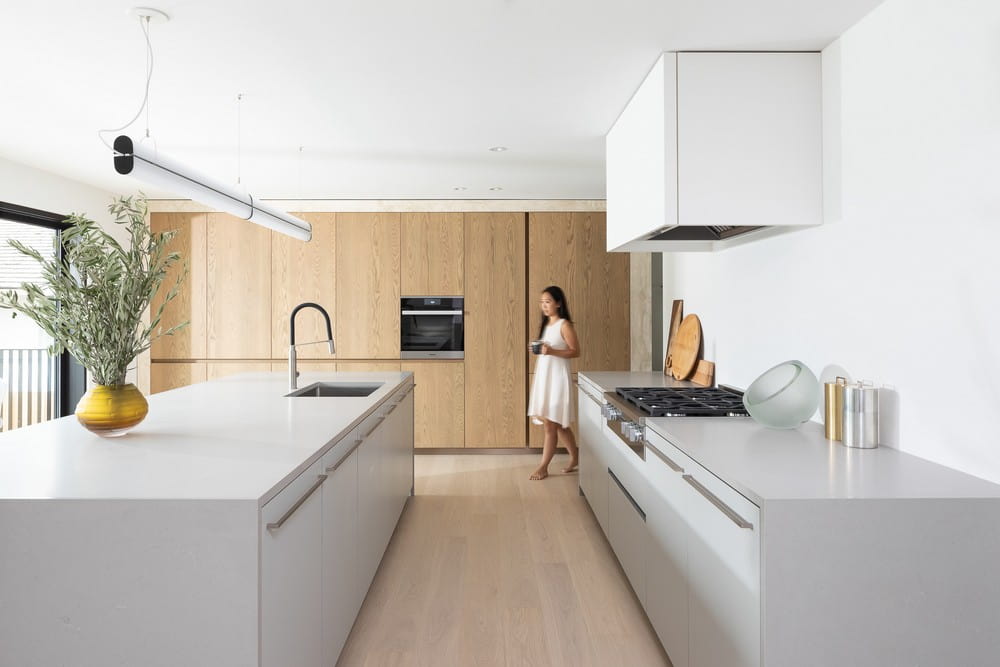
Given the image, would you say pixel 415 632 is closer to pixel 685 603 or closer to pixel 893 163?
pixel 685 603

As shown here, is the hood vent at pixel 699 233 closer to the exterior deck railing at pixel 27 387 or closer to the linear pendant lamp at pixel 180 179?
the linear pendant lamp at pixel 180 179

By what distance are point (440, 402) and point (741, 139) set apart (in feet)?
13.0

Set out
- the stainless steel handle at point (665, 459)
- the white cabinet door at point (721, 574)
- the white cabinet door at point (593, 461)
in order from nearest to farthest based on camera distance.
Answer: the white cabinet door at point (721, 574)
the stainless steel handle at point (665, 459)
the white cabinet door at point (593, 461)

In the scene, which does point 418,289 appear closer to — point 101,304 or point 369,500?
point 369,500

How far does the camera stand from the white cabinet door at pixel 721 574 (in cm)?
152

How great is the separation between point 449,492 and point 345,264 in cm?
245

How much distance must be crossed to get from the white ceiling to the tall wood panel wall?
1.36 m

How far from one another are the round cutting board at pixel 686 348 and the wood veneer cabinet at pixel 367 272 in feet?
8.97

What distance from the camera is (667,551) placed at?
7.23ft

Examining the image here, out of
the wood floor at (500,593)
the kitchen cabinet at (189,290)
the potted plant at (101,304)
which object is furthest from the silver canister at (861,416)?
the kitchen cabinet at (189,290)

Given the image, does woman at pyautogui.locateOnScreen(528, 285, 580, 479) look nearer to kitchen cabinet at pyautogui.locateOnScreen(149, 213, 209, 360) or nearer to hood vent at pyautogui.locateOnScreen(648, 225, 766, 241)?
hood vent at pyautogui.locateOnScreen(648, 225, 766, 241)

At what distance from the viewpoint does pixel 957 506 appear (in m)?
1.48

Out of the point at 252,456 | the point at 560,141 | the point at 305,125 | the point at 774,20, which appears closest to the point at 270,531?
the point at 252,456

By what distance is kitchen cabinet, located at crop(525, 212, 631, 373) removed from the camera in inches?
229
